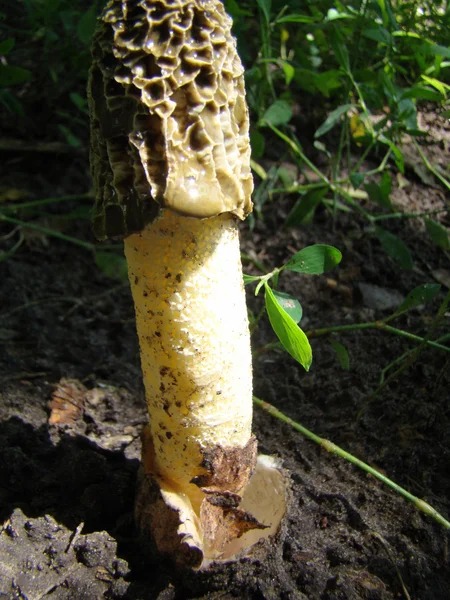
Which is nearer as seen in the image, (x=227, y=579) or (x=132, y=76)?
(x=132, y=76)

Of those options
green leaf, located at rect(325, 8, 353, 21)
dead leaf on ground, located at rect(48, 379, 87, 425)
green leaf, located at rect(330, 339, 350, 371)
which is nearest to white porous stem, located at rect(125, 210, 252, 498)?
green leaf, located at rect(330, 339, 350, 371)

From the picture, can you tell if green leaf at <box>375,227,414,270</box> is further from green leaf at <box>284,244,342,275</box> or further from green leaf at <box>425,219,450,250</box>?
green leaf at <box>284,244,342,275</box>

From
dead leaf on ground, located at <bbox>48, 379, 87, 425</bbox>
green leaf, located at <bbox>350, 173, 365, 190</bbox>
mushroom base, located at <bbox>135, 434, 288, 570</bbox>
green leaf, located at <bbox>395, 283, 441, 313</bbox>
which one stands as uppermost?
green leaf, located at <bbox>350, 173, 365, 190</bbox>

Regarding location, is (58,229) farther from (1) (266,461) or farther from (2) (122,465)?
(1) (266,461)

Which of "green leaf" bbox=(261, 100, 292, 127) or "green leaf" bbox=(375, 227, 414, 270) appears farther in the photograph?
"green leaf" bbox=(261, 100, 292, 127)

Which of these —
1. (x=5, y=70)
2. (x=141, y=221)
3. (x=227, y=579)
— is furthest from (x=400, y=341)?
(x=5, y=70)

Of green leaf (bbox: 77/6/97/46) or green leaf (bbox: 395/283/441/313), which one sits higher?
green leaf (bbox: 77/6/97/46)

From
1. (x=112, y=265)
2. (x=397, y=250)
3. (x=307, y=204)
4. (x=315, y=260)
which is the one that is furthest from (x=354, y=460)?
(x=112, y=265)
